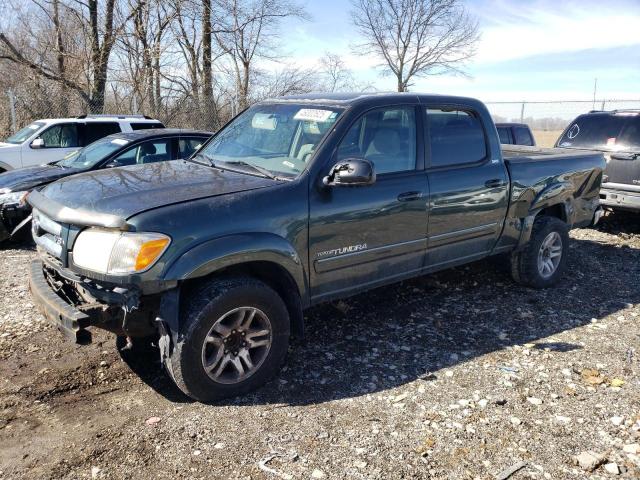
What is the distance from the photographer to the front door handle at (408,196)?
165 inches

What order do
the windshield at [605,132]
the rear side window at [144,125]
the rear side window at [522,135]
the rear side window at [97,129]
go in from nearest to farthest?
the windshield at [605,132], the rear side window at [97,129], the rear side window at [144,125], the rear side window at [522,135]

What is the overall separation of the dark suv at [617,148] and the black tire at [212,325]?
6.17 m

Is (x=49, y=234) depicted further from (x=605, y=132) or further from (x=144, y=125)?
(x=605, y=132)

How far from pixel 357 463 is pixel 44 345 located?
8.98ft

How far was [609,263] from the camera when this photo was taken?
A: 22.7ft

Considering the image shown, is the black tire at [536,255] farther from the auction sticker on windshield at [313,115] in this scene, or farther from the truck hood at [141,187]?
the truck hood at [141,187]

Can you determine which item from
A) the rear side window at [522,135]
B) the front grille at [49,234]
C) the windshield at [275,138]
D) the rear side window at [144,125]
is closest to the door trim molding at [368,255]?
the windshield at [275,138]

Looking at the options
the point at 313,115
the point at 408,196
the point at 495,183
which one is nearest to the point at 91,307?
the point at 313,115

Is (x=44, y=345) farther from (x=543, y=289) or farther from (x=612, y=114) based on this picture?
(x=612, y=114)

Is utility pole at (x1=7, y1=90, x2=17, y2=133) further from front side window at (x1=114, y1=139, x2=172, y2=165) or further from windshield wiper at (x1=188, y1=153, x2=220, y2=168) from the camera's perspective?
windshield wiper at (x1=188, y1=153, x2=220, y2=168)

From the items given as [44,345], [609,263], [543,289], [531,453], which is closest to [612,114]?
[609,263]

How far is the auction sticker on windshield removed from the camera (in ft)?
13.5

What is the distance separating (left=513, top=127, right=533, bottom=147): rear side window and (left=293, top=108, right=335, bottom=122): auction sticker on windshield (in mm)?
9012

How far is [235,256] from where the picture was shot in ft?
10.8
